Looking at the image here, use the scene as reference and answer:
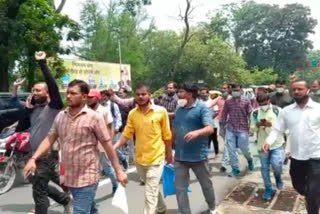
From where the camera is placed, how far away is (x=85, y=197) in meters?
4.01

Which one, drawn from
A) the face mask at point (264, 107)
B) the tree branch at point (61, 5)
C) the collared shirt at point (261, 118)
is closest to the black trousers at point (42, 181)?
the collared shirt at point (261, 118)

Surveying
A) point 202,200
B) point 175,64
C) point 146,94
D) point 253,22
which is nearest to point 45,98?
point 146,94

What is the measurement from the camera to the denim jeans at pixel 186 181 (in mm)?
5562

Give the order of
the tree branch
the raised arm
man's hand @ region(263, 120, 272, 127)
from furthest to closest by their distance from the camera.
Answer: the tree branch → man's hand @ region(263, 120, 272, 127) → the raised arm

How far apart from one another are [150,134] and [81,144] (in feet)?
4.93

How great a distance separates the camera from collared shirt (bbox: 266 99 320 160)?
5031 millimetres

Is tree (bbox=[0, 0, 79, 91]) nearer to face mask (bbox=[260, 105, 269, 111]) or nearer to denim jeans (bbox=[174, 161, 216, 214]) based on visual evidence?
face mask (bbox=[260, 105, 269, 111])

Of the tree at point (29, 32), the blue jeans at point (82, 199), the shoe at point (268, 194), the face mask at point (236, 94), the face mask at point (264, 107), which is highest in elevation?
the tree at point (29, 32)

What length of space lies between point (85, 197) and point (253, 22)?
75963mm

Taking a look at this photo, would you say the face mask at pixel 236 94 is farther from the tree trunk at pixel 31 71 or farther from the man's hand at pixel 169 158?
the tree trunk at pixel 31 71

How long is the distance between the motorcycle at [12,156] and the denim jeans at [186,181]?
2.99 metres

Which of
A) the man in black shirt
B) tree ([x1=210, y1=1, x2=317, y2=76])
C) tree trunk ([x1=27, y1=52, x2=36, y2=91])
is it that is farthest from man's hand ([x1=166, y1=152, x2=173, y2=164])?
tree ([x1=210, y1=1, x2=317, y2=76])

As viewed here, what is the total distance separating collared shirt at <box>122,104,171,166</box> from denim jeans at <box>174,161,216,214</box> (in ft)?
1.11

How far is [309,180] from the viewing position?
495 cm
